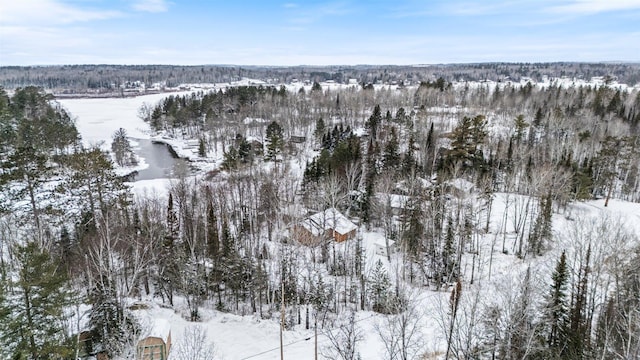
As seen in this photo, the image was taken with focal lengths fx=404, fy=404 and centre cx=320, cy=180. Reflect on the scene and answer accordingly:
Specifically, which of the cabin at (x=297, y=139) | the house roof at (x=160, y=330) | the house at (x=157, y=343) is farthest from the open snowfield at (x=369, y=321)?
the cabin at (x=297, y=139)

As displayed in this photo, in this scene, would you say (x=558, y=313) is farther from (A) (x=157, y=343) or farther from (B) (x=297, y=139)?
(B) (x=297, y=139)

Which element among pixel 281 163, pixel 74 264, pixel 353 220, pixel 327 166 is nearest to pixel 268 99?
pixel 281 163

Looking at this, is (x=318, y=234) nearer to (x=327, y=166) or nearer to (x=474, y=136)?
(x=327, y=166)

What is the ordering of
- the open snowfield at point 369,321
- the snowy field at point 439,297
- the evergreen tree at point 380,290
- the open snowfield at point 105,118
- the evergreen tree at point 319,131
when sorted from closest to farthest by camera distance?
the open snowfield at point 369,321
the snowy field at point 439,297
the evergreen tree at point 380,290
the evergreen tree at point 319,131
the open snowfield at point 105,118

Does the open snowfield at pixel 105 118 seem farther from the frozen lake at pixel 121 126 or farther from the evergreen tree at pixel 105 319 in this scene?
the evergreen tree at pixel 105 319

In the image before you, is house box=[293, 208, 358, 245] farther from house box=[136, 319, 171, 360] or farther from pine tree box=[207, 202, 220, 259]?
house box=[136, 319, 171, 360]

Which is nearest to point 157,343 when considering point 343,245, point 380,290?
point 380,290
